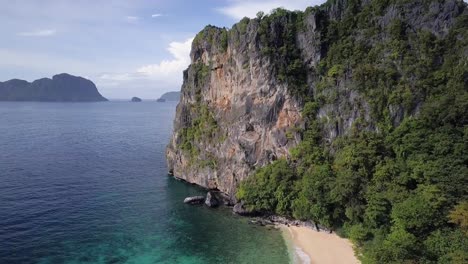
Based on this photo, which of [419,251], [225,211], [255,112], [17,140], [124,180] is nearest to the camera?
[419,251]

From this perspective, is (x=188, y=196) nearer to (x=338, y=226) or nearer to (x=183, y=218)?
(x=183, y=218)

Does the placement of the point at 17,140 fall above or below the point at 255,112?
below

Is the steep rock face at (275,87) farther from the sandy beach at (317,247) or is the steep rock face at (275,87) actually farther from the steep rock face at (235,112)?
the sandy beach at (317,247)

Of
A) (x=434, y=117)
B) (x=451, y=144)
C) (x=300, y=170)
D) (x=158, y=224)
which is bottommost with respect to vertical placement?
(x=158, y=224)

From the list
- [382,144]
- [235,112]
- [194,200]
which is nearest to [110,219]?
[194,200]

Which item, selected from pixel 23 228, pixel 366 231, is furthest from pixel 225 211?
pixel 23 228

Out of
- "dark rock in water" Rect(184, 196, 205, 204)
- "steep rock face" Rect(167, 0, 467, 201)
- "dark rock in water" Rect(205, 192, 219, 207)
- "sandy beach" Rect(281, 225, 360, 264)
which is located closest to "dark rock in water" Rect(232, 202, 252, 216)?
"dark rock in water" Rect(205, 192, 219, 207)

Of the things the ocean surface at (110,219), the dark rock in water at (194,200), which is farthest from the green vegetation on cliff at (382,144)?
the ocean surface at (110,219)
